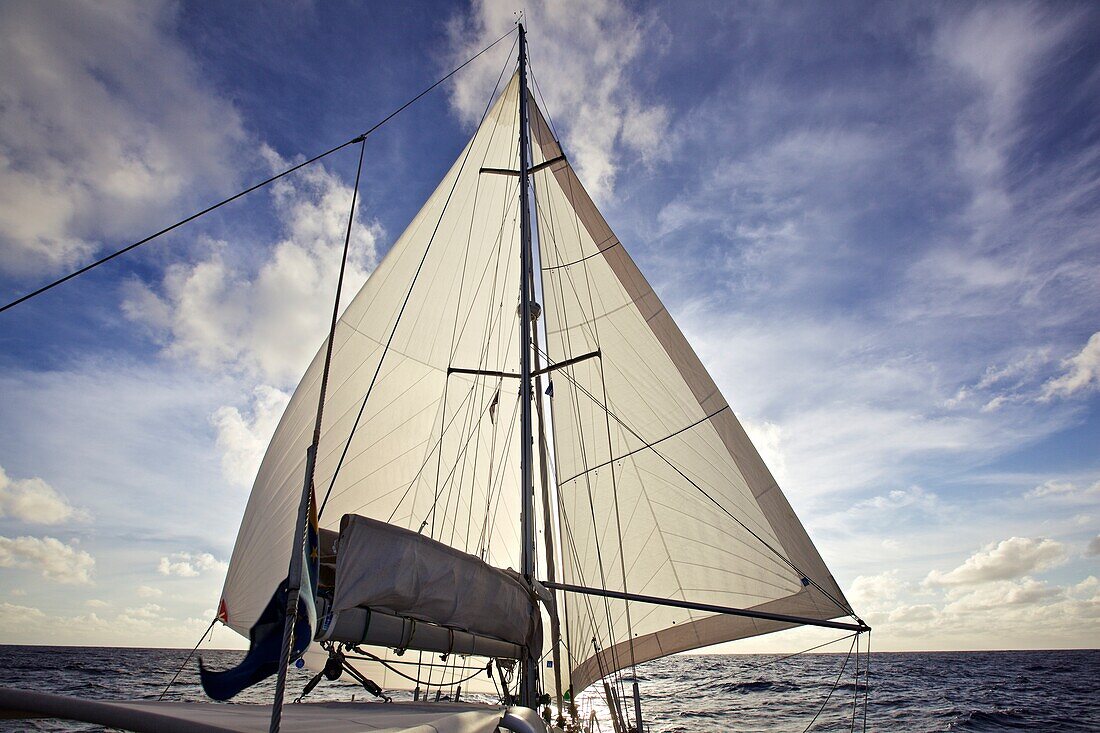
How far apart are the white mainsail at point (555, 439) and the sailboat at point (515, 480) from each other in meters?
0.03

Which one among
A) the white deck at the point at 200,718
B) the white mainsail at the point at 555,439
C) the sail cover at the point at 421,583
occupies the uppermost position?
the white mainsail at the point at 555,439

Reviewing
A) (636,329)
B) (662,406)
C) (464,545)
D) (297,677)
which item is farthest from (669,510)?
(297,677)

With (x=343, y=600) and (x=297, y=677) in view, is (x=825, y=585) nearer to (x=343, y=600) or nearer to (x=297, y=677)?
(x=343, y=600)

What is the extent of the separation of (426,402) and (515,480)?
2342mm

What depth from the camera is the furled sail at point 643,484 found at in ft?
21.4

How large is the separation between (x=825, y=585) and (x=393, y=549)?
15.0 feet

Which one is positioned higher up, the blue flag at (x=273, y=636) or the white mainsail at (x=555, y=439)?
the white mainsail at (x=555, y=439)

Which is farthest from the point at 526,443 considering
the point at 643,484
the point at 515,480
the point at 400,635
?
the point at 515,480

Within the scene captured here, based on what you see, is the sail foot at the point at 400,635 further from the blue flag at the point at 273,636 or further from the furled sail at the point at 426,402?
the furled sail at the point at 426,402

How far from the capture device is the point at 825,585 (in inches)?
240

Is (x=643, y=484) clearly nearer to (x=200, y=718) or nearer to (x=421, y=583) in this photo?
(x=421, y=583)

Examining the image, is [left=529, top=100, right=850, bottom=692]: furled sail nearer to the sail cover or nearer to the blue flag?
the sail cover

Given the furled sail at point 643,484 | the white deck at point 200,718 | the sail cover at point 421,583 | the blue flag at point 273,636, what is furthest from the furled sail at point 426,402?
the white deck at point 200,718

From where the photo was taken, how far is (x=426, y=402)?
817cm
